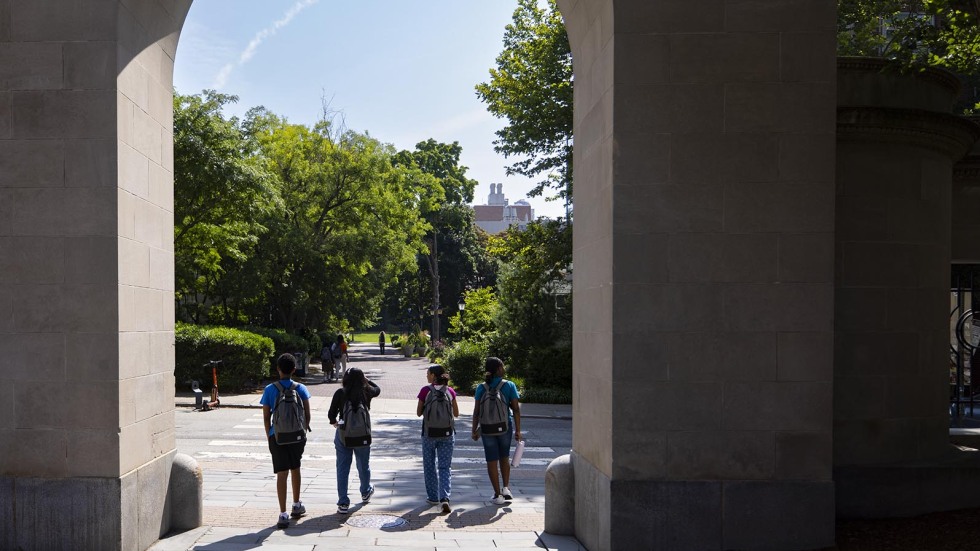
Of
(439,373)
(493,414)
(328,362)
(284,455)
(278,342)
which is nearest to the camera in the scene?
(284,455)

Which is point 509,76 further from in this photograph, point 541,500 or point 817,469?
point 817,469

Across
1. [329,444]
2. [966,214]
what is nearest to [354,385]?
[329,444]

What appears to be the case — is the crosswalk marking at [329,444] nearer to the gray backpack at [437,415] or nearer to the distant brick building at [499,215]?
the gray backpack at [437,415]

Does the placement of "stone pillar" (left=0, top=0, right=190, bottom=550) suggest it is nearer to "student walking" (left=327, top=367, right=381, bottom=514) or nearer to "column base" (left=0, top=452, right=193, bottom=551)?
"column base" (left=0, top=452, right=193, bottom=551)

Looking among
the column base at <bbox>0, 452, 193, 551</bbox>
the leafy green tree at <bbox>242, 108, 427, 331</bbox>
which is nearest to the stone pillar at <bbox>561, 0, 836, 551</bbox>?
the column base at <bbox>0, 452, 193, 551</bbox>

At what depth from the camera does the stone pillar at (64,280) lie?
7246 millimetres

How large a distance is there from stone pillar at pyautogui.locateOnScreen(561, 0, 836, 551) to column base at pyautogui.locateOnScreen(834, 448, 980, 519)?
136cm

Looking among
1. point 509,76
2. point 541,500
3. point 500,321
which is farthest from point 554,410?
point 541,500

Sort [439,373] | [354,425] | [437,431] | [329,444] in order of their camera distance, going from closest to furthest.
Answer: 1. [354,425]
2. [437,431]
3. [439,373]
4. [329,444]

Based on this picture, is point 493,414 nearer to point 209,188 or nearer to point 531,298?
point 531,298

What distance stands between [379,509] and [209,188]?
1831 centimetres

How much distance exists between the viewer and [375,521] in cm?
913

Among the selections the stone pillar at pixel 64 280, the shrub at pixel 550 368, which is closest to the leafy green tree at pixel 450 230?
the shrub at pixel 550 368

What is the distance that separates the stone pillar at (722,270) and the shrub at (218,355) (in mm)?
18620
